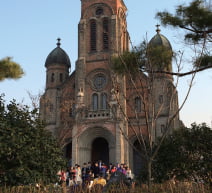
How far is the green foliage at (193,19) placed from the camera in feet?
35.5

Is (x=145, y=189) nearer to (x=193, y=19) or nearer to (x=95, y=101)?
(x=193, y=19)

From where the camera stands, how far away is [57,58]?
3531cm

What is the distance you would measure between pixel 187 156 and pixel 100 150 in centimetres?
2010

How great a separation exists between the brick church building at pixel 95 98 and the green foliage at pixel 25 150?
16.9 m

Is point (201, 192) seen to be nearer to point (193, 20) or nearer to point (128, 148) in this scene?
point (193, 20)

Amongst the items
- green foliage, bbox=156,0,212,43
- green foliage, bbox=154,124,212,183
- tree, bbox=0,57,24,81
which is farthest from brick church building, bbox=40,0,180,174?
tree, bbox=0,57,24,81

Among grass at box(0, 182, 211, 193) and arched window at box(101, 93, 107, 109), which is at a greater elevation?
arched window at box(101, 93, 107, 109)

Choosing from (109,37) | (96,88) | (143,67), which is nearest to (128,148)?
(96,88)

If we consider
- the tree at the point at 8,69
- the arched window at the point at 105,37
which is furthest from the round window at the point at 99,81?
the tree at the point at 8,69

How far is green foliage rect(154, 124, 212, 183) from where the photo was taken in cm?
1291

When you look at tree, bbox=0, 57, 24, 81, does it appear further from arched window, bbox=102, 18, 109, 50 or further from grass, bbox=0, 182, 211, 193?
arched window, bbox=102, 18, 109, 50

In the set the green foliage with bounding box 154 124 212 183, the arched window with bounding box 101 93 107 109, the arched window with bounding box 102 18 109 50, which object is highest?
the arched window with bounding box 102 18 109 50

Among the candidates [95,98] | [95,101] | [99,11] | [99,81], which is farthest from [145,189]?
[99,11]

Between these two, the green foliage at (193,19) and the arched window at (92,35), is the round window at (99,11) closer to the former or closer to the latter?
the arched window at (92,35)
